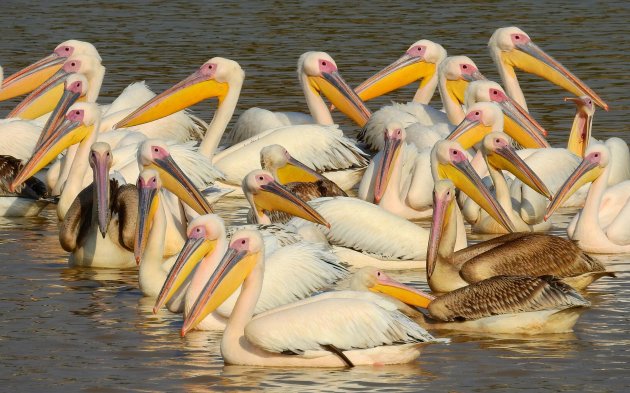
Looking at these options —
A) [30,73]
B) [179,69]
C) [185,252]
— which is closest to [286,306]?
[185,252]

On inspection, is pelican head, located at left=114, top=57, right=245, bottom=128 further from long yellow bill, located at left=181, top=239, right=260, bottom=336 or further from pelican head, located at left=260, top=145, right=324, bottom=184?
long yellow bill, located at left=181, top=239, right=260, bottom=336

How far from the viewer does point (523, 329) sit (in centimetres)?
688

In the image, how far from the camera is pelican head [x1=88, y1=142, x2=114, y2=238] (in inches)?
324

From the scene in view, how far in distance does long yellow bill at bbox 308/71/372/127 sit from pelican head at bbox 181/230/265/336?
4.89 m

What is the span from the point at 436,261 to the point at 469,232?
203 centimetres

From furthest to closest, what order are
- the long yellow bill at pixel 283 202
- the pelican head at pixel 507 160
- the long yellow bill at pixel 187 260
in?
the pelican head at pixel 507 160 → the long yellow bill at pixel 283 202 → the long yellow bill at pixel 187 260

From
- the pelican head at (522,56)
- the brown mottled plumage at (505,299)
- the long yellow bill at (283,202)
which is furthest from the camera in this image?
the pelican head at (522,56)

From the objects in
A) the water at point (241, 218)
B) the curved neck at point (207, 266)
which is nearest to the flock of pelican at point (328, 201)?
the curved neck at point (207, 266)

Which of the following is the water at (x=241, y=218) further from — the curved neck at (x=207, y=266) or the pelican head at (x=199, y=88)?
the pelican head at (x=199, y=88)

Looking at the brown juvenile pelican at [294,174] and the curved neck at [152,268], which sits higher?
the brown juvenile pelican at [294,174]

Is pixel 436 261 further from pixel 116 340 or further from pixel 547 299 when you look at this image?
pixel 116 340

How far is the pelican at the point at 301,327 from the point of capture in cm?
616

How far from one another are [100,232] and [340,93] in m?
3.32

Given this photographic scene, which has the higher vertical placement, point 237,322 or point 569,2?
point 569,2
